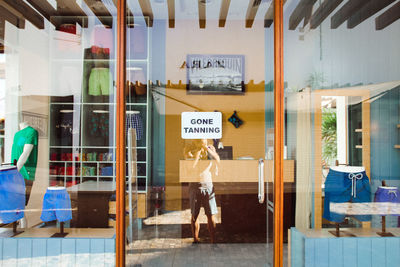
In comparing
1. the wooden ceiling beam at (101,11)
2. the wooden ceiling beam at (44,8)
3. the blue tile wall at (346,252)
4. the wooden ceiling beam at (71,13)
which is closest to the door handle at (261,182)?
the blue tile wall at (346,252)

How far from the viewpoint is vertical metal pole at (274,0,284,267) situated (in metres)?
2.47

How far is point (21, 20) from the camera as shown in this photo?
320cm

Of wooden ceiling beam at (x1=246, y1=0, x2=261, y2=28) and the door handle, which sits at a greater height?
wooden ceiling beam at (x1=246, y1=0, x2=261, y2=28)

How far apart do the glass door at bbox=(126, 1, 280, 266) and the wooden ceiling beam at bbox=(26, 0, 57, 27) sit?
36.1 inches

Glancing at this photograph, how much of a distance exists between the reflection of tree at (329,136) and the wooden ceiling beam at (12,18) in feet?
10.3

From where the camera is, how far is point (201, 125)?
9.82 ft

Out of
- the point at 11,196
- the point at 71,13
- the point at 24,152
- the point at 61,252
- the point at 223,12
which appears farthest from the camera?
the point at 223,12

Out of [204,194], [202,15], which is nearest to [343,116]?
[204,194]

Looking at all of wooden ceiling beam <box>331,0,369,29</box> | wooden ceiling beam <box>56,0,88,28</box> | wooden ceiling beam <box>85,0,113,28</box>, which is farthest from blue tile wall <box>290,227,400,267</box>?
wooden ceiling beam <box>56,0,88,28</box>

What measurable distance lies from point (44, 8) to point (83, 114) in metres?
1.18

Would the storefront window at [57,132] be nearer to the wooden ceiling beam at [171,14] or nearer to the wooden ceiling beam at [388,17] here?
the wooden ceiling beam at [171,14]

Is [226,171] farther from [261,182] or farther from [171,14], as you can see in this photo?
[171,14]

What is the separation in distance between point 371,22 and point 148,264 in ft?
10.4

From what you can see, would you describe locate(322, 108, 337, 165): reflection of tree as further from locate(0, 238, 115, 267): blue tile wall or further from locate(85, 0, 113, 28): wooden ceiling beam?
locate(85, 0, 113, 28): wooden ceiling beam
